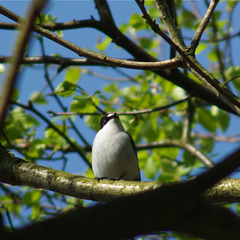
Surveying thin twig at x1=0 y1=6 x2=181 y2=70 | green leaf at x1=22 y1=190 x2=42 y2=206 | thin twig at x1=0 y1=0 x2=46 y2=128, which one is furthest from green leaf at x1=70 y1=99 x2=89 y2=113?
thin twig at x1=0 y1=0 x2=46 y2=128

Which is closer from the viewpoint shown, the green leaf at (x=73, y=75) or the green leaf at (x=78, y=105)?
the green leaf at (x=78, y=105)

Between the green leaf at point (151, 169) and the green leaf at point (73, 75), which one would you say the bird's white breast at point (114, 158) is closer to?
the green leaf at point (151, 169)

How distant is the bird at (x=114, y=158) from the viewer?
16.8 ft

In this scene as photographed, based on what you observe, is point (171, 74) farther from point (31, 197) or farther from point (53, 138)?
point (31, 197)

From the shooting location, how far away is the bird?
5117mm

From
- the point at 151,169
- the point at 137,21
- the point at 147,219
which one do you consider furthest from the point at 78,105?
the point at 147,219

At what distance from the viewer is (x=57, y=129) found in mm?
5824

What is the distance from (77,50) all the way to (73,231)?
6.13ft

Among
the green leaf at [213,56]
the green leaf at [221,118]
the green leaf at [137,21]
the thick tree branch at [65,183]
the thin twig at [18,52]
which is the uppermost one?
the green leaf at [213,56]

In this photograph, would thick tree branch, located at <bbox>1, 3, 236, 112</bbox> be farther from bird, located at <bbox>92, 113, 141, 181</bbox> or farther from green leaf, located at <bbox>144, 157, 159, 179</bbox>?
green leaf, located at <bbox>144, 157, 159, 179</bbox>

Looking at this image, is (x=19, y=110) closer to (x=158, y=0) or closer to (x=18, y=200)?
(x=18, y=200)

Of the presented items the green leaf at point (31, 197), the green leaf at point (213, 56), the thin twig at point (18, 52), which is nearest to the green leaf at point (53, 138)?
the green leaf at point (31, 197)

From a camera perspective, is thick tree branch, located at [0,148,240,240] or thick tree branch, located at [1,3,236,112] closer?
thick tree branch, located at [0,148,240,240]

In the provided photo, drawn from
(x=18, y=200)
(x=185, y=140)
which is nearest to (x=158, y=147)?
(x=185, y=140)
